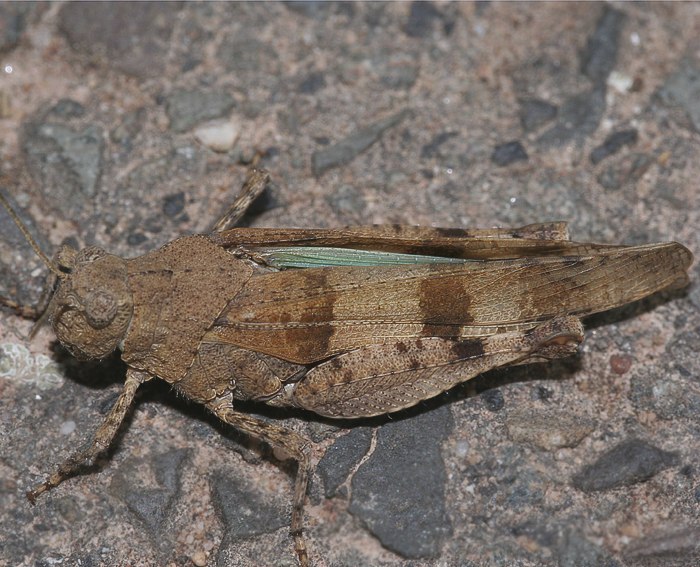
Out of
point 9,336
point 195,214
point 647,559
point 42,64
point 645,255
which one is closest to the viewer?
point 647,559

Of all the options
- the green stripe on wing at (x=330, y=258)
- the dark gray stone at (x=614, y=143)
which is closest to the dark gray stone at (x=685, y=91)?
the dark gray stone at (x=614, y=143)

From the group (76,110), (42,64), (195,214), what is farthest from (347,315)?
(42,64)

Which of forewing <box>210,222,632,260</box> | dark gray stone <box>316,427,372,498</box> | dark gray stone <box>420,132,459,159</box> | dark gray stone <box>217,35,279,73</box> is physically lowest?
dark gray stone <box>316,427,372,498</box>

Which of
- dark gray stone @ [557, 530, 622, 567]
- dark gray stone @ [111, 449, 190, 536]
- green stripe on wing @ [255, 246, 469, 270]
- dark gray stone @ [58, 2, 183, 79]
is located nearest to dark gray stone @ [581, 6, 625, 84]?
green stripe on wing @ [255, 246, 469, 270]

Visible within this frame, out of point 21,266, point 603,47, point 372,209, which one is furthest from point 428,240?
point 21,266

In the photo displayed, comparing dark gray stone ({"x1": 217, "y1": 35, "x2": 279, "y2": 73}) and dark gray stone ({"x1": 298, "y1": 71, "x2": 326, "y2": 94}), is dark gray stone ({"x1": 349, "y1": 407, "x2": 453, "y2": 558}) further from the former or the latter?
dark gray stone ({"x1": 217, "y1": 35, "x2": 279, "y2": 73})

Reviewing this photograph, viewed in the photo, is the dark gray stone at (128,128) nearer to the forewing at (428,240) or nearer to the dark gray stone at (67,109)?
the dark gray stone at (67,109)

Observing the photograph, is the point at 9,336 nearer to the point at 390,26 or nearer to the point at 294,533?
the point at 294,533
